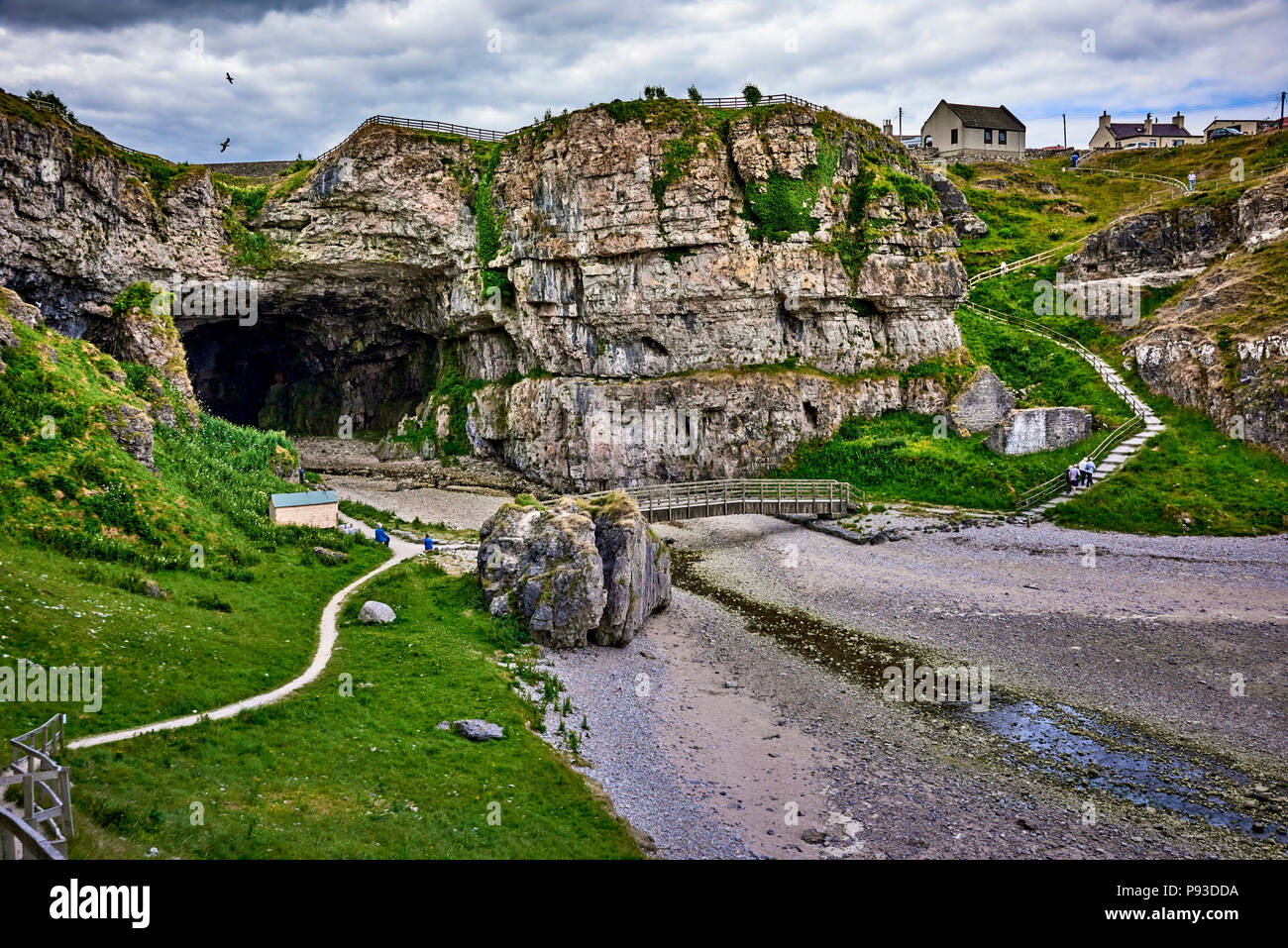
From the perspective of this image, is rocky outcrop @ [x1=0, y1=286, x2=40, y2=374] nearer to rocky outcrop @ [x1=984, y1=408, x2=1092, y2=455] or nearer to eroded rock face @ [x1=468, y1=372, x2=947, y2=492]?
eroded rock face @ [x1=468, y1=372, x2=947, y2=492]

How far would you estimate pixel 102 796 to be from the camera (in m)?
14.1

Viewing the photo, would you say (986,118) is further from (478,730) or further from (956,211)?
(478,730)

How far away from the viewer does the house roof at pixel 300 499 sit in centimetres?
3738

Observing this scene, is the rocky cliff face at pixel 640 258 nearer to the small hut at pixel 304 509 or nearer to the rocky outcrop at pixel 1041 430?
the rocky outcrop at pixel 1041 430

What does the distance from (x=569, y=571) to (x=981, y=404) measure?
122 feet

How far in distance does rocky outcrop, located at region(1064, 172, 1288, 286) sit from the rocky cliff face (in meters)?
13.1

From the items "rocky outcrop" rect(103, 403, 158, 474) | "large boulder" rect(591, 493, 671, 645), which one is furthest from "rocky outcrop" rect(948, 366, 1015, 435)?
"rocky outcrop" rect(103, 403, 158, 474)

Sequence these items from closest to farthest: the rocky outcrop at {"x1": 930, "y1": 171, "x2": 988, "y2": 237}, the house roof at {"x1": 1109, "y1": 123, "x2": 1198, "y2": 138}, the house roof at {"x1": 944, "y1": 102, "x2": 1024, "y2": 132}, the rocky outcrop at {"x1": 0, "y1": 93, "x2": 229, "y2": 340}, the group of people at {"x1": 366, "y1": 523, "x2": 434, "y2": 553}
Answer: the group of people at {"x1": 366, "y1": 523, "x2": 434, "y2": 553} → the rocky outcrop at {"x1": 0, "y1": 93, "x2": 229, "y2": 340} → the rocky outcrop at {"x1": 930, "y1": 171, "x2": 988, "y2": 237} → the house roof at {"x1": 944, "y1": 102, "x2": 1024, "y2": 132} → the house roof at {"x1": 1109, "y1": 123, "x2": 1198, "y2": 138}

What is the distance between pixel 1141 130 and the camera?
108500 mm

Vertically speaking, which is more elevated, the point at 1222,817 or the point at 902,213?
the point at 902,213

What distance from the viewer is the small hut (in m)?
37.2
